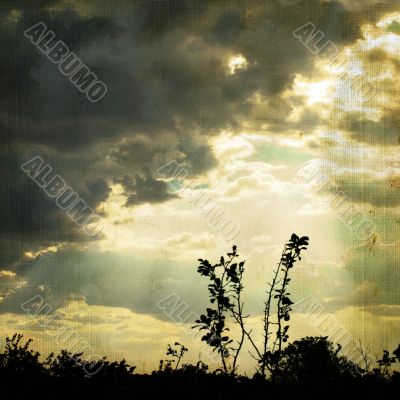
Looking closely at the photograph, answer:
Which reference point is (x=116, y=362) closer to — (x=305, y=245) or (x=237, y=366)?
(x=237, y=366)

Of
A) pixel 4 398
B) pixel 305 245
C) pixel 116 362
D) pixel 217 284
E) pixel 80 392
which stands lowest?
pixel 4 398

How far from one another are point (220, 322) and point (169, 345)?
590 centimetres

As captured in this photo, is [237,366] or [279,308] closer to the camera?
[237,366]

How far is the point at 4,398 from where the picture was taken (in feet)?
26.2

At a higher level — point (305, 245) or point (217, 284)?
point (305, 245)

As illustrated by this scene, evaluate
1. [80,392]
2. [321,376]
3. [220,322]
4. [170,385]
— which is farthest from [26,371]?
[321,376]

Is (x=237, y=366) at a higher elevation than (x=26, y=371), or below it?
higher

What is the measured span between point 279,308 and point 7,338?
8.19 metres

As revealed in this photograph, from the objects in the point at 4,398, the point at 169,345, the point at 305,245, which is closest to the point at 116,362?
the point at 4,398

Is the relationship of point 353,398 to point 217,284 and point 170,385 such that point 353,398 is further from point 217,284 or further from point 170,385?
point 217,284

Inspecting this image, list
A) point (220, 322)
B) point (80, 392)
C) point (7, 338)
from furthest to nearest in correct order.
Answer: point (7, 338)
point (220, 322)
point (80, 392)

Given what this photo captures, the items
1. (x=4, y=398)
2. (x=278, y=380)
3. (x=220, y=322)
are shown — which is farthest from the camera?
(x=220, y=322)

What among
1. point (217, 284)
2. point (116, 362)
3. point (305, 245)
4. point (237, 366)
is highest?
point (305, 245)

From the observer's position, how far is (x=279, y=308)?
13.0 meters
